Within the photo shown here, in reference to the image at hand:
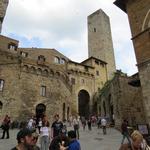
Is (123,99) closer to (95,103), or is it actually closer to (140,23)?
(140,23)

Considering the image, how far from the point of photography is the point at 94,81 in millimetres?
43438

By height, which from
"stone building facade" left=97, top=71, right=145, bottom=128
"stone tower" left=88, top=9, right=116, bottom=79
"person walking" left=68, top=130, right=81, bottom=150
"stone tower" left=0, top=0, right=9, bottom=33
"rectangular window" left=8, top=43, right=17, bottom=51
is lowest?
"person walking" left=68, top=130, right=81, bottom=150

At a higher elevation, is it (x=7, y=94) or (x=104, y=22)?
(x=104, y=22)

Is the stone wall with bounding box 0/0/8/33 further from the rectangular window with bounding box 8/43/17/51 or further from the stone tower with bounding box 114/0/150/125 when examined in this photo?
the rectangular window with bounding box 8/43/17/51

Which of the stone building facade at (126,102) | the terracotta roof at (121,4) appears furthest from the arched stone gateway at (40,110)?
the terracotta roof at (121,4)

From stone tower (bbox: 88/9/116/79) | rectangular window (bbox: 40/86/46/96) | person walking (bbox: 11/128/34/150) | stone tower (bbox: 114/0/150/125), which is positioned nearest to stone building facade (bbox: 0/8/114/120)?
rectangular window (bbox: 40/86/46/96)

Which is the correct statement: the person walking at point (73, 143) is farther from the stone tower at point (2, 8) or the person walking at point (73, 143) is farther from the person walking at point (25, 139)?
the stone tower at point (2, 8)

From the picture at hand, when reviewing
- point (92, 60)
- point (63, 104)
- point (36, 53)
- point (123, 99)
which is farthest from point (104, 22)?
point (123, 99)

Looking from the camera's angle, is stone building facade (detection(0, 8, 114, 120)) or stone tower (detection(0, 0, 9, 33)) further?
stone building facade (detection(0, 8, 114, 120))

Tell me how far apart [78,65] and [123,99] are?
21.9m

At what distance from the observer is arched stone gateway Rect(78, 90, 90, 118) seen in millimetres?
41484

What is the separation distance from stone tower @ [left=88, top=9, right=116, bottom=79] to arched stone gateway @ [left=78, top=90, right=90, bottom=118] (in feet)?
30.5

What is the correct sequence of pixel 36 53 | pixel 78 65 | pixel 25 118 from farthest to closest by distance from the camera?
1. pixel 78 65
2. pixel 36 53
3. pixel 25 118

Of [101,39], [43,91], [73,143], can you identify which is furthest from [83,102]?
[73,143]
